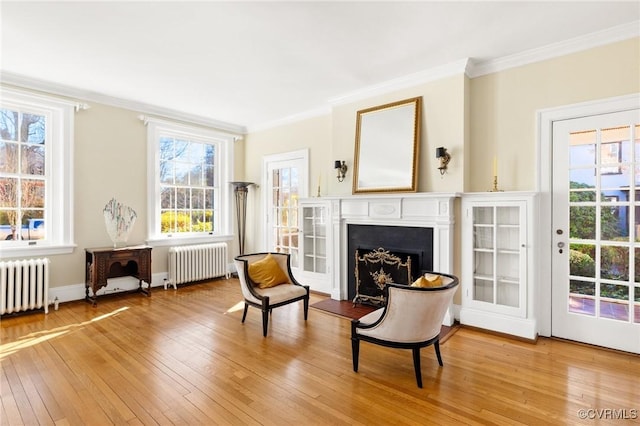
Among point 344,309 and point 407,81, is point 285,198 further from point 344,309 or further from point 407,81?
point 407,81

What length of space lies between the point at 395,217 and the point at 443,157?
887 mm

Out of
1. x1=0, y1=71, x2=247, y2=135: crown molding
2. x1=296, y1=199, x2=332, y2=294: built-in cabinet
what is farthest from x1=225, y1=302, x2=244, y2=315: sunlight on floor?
x1=0, y1=71, x2=247, y2=135: crown molding

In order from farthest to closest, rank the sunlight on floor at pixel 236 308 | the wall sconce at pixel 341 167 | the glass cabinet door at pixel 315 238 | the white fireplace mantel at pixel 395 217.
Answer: the glass cabinet door at pixel 315 238
the wall sconce at pixel 341 167
the sunlight on floor at pixel 236 308
the white fireplace mantel at pixel 395 217

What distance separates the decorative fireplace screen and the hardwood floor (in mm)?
742

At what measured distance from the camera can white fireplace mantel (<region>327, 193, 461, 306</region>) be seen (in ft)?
11.9

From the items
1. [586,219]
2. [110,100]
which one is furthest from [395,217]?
[110,100]

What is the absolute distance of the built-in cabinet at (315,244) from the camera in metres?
4.95

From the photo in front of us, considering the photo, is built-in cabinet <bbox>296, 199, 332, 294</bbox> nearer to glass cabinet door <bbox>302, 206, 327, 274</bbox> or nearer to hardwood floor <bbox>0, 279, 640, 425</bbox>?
glass cabinet door <bbox>302, 206, 327, 274</bbox>

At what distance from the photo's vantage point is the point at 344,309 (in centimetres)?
417

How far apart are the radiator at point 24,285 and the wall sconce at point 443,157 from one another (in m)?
4.90

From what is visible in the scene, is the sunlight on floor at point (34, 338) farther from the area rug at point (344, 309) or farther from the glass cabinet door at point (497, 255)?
the glass cabinet door at point (497, 255)

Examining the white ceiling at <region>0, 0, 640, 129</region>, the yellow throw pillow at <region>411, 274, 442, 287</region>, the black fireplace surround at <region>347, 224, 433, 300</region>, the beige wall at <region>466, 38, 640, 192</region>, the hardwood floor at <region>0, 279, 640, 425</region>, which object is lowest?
the hardwood floor at <region>0, 279, 640, 425</region>

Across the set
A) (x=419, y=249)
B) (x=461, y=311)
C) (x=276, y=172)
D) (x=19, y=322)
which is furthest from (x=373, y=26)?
(x=19, y=322)

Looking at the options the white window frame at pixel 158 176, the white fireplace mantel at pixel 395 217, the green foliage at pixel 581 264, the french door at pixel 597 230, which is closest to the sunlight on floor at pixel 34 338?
the white window frame at pixel 158 176
